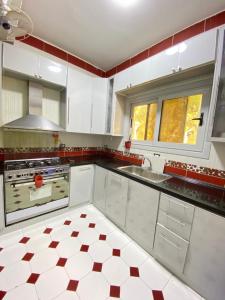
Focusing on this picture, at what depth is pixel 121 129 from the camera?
2.59 meters

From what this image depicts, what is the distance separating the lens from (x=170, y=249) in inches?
52.3

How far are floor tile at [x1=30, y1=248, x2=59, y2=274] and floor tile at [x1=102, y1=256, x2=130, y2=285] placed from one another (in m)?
0.52

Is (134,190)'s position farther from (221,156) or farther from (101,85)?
(101,85)

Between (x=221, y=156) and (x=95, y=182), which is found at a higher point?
(x=221, y=156)

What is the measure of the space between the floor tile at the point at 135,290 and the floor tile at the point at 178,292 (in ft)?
0.52

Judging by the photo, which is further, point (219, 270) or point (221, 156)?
point (221, 156)

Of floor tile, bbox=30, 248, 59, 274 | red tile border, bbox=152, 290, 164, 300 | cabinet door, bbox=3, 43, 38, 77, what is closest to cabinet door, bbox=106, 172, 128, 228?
red tile border, bbox=152, 290, 164, 300

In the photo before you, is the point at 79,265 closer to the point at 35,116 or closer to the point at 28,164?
the point at 28,164

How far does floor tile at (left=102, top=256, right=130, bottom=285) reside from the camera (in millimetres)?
1271

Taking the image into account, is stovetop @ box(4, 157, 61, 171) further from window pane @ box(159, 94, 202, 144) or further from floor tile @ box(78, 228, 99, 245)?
window pane @ box(159, 94, 202, 144)

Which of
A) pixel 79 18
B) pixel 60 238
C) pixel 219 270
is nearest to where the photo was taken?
pixel 219 270

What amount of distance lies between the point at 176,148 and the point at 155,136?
383mm

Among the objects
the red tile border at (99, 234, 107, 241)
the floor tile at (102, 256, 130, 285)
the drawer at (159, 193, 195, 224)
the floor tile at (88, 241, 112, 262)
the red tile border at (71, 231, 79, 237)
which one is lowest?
the floor tile at (102, 256, 130, 285)

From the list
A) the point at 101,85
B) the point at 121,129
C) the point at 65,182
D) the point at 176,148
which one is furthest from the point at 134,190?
the point at 101,85
